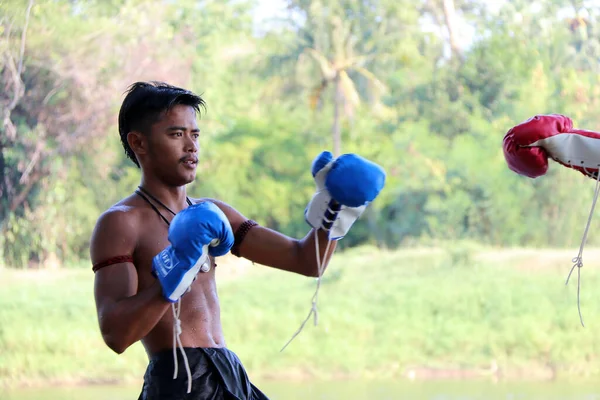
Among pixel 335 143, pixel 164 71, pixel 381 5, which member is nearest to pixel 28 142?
pixel 164 71

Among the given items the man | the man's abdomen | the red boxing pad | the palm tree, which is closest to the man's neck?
the man

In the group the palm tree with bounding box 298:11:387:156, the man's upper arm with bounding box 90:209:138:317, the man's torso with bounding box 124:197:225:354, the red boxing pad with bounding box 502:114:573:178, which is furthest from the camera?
the palm tree with bounding box 298:11:387:156

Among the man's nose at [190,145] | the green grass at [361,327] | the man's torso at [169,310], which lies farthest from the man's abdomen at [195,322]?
the green grass at [361,327]

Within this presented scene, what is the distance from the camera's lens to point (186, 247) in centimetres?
141

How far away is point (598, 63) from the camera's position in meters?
7.52

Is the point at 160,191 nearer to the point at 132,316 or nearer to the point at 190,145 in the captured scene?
the point at 190,145

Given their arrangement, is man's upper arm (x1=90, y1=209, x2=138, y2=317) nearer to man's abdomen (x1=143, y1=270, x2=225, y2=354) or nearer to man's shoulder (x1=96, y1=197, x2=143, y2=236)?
man's shoulder (x1=96, y1=197, x2=143, y2=236)

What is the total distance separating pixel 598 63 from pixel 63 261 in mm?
4635

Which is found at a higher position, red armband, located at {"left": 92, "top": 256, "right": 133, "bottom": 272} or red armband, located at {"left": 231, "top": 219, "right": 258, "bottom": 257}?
red armband, located at {"left": 92, "top": 256, "right": 133, "bottom": 272}

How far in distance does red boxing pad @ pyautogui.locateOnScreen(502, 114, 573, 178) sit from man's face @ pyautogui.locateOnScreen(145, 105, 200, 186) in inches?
24.6

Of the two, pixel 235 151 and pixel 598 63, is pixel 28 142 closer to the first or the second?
pixel 235 151

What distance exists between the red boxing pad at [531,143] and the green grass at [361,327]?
513 cm

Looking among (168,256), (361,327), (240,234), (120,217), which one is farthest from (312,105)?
(168,256)

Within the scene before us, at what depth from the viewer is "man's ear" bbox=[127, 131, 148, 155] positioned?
1690 millimetres
